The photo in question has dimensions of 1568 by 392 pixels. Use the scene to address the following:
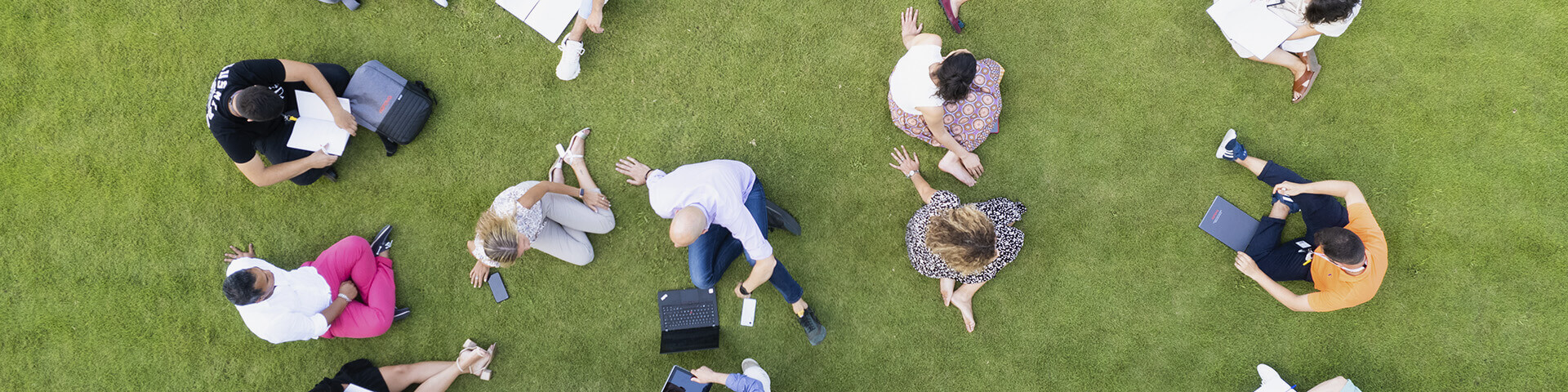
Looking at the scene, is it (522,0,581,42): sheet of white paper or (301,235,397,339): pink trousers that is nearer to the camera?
(301,235,397,339): pink trousers

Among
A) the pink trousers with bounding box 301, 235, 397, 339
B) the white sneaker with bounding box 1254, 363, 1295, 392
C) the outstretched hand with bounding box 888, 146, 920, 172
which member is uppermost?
the white sneaker with bounding box 1254, 363, 1295, 392

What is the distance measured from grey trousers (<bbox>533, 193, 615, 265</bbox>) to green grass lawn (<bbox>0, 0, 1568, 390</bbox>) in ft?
0.58

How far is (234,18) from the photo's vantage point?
4.64 meters

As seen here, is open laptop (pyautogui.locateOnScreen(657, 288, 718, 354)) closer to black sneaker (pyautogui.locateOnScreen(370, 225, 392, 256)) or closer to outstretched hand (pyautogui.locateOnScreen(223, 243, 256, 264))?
black sneaker (pyautogui.locateOnScreen(370, 225, 392, 256))

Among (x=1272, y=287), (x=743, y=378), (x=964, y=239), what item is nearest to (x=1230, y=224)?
(x=1272, y=287)

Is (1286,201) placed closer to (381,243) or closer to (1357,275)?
(1357,275)

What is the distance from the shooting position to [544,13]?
4.62 metres

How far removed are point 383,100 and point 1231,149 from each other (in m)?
5.74

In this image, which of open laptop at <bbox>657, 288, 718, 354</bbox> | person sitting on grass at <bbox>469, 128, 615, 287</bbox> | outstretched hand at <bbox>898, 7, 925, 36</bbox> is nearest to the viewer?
person sitting on grass at <bbox>469, 128, 615, 287</bbox>

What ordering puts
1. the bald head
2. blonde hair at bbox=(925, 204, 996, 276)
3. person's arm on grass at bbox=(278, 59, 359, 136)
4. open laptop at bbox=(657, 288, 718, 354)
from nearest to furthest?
the bald head < blonde hair at bbox=(925, 204, 996, 276) < person's arm on grass at bbox=(278, 59, 359, 136) < open laptop at bbox=(657, 288, 718, 354)

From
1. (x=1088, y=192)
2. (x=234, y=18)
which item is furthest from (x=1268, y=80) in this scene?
(x=234, y=18)

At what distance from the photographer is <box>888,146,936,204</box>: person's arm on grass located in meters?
4.44

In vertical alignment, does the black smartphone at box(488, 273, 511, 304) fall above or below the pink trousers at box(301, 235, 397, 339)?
above

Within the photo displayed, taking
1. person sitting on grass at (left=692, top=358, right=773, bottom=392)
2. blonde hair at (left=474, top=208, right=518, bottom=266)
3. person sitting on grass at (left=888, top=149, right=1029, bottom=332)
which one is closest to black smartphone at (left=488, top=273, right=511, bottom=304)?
blonde hair at (left=474, top=208, right=518, bottom=266)
